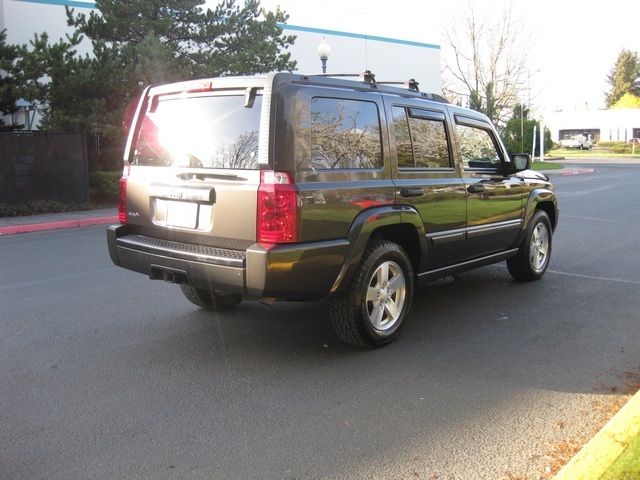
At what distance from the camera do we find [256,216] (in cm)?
430

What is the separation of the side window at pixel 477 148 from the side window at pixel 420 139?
0.33 meters

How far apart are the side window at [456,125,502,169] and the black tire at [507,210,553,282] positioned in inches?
38.6

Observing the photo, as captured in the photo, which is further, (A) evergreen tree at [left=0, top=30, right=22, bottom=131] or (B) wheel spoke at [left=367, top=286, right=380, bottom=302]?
(A) evergreen tree at [left=0, top=30, right=22, bottom=131]

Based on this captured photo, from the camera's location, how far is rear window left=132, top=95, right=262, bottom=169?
452cm

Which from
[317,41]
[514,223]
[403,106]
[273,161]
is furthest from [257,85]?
[317,41]

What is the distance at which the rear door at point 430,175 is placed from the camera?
524 cm

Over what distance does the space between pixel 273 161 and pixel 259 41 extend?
16814 mm

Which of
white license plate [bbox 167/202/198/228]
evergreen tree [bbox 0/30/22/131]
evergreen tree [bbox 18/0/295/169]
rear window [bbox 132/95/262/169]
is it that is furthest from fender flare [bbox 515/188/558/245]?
evergreen tree [bbox 0/30/22/131]

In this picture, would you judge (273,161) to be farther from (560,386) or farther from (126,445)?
(560,386)

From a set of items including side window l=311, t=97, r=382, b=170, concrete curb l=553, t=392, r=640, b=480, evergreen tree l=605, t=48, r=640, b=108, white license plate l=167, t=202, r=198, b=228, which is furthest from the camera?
evergreen tree l=605, t=48, r=640, b=108

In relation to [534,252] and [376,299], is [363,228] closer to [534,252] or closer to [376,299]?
[376,299]

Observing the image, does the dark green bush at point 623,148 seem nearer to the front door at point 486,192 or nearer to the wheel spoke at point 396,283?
the front door at point 486,192

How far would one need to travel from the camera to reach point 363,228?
15.4 feet

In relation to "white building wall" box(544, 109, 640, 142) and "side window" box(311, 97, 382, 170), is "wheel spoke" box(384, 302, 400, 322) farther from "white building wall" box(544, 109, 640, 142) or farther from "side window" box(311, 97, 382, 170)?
"white building wall" box(544, 109, 640, 142)
